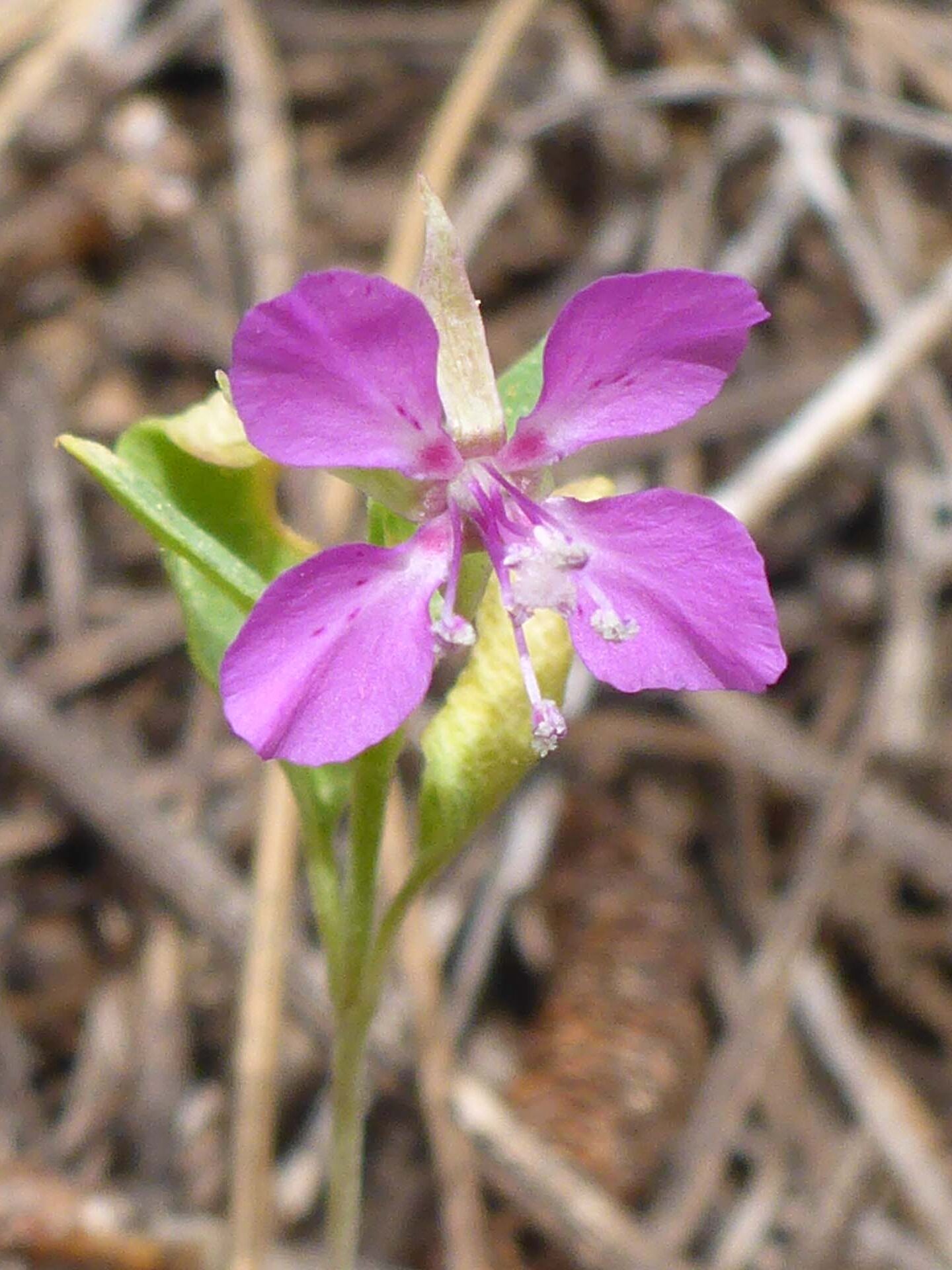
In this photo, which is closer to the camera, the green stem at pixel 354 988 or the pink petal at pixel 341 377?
the pink petal at pixel 341 377

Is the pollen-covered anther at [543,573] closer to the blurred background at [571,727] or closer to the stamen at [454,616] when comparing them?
the stamen at [454,616]

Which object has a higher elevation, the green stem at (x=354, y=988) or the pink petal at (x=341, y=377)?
the pink petal at (x=341, y=377)

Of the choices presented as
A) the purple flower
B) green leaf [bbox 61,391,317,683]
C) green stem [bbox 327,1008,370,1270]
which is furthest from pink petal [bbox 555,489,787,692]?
green stem [bbox 327,1008,370,1270]

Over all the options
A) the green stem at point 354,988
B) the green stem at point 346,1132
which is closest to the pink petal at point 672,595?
the green stem at point 354,988

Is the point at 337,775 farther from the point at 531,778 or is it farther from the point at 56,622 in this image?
the point at 56,622

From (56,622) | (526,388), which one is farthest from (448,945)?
(526,388)

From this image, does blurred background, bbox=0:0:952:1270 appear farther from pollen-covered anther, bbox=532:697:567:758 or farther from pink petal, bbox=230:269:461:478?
pink petal, bbox=230:269:461:478
